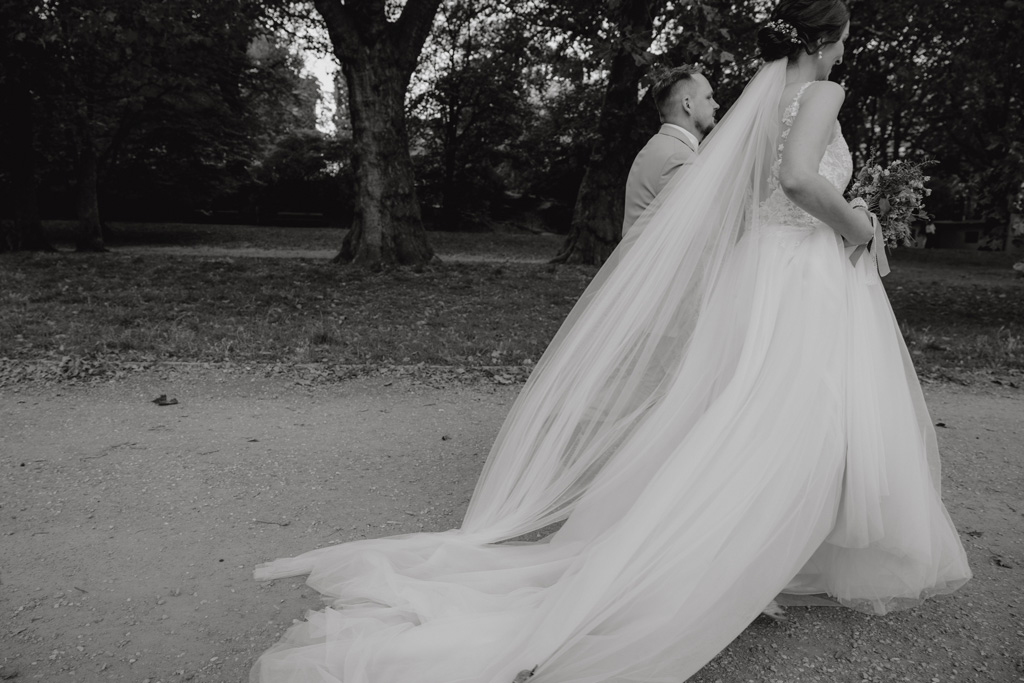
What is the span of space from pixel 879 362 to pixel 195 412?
4579 millimetres

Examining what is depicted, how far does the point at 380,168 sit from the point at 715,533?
1231cm

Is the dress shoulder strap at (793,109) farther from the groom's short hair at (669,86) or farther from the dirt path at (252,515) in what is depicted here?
the dirt path at (252,515)

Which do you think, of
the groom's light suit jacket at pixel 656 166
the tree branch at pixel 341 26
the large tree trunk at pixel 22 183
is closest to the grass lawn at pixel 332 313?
the large tree trunk at pixel 22 183

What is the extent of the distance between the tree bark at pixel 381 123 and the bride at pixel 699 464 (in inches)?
429

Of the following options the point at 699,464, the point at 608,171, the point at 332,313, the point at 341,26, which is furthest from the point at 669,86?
the point at 608,171

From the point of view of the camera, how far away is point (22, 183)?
17922 millimetres

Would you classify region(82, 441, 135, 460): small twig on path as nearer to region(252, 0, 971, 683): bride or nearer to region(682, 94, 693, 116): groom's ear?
region(252, 0, 971, 683): bride

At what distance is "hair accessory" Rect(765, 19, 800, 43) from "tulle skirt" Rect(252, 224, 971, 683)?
2.27 ft

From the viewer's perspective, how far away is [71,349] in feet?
24.0

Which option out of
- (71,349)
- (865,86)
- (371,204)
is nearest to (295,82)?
(371,204)

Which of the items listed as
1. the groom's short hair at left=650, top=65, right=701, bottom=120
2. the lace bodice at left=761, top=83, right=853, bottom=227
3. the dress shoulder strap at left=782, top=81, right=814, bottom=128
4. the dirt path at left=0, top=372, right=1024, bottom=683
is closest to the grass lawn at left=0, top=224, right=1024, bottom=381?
the dirt path at left=0, top=372, right=1024, bottom=683

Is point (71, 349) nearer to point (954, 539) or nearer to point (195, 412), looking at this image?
point (195, 412)

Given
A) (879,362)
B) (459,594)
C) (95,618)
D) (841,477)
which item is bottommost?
(95,618)

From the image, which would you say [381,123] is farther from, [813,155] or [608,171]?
[813,155]
